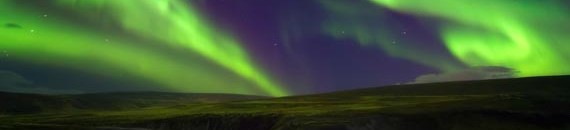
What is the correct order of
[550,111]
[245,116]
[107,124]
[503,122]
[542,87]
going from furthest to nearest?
[542,87], [107,124], [245,116], [550,111], [503,122]

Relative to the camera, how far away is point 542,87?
18875 cm

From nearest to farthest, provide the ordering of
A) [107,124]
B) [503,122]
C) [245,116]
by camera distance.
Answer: [503,122], [245,116], [107,124]

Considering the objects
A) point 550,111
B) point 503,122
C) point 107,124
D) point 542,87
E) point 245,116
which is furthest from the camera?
point 542,87

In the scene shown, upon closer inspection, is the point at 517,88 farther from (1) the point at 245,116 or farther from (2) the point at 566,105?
(1) the point at 245,116

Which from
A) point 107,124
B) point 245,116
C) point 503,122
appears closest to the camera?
point 503,122

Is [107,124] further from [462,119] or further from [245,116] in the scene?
[462,119]

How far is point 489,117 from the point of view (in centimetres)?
11912

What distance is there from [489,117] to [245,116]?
51.8m

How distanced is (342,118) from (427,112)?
17.8 metres

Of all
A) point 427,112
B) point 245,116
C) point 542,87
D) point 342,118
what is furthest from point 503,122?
point 542,87

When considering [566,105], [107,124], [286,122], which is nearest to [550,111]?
[566,105]

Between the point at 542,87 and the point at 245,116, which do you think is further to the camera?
the point at 542,87

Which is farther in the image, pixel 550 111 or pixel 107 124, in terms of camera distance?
pixel 107 124

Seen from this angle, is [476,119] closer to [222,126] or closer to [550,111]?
[550,111]
